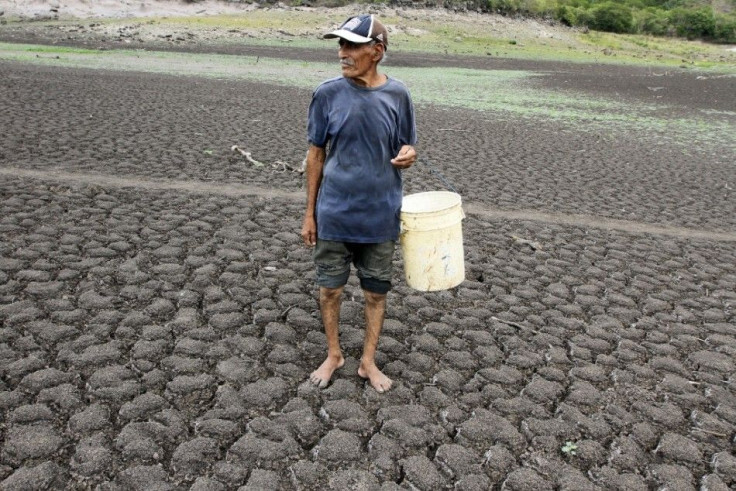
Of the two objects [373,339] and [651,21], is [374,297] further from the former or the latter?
[651,21]

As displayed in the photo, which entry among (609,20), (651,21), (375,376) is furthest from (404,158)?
(651,21)

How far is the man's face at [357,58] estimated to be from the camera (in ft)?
10.9

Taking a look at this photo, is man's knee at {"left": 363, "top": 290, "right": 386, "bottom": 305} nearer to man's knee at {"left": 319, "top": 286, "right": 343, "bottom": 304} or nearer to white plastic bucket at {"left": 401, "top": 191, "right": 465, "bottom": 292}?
man's knee at {"left": 319, "top": 286, "right": 343, "bottom": 304}

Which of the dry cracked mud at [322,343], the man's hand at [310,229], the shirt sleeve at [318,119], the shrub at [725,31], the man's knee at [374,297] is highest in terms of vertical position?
the shrub at [725,31]

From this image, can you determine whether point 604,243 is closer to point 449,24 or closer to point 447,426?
point 447,426

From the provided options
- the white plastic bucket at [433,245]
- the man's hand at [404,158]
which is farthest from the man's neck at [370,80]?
the white plastic bucket at [433,245]

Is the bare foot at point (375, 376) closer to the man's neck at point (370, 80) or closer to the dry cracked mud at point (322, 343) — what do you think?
the dry cracked mud at point (322, 343)

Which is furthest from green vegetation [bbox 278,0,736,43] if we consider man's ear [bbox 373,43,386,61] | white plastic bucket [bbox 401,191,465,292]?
man's ear [bbox 373,43,386,61]

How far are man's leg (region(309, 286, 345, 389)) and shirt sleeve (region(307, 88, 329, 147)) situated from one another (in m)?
0.85

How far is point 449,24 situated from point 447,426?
50.9 metres

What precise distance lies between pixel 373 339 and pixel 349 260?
1.69 ft

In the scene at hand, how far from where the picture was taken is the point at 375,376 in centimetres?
381

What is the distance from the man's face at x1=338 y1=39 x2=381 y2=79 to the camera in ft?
10.9

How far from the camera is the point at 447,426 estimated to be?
11.5 ft
